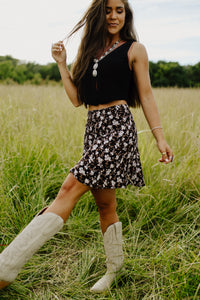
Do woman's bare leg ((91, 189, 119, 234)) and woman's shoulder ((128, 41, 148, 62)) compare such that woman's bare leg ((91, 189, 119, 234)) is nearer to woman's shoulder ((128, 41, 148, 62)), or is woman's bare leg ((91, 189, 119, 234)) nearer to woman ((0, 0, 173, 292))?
woman ((0, 0, 173, 292))

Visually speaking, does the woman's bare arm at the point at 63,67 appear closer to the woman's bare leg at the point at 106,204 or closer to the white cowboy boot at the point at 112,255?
the woman's bare leg at the point at 106,204

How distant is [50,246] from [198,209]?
117 cm

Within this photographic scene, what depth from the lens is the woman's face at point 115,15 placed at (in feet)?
5.69

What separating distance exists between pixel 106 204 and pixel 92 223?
699 millimetres

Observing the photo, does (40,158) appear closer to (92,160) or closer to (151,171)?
(151,171)

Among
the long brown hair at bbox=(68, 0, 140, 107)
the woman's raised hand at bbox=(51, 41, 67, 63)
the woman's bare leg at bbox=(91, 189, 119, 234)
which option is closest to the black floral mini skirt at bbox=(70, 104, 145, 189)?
the woman's bare leg at bbox=(91, 189, 119, 234)

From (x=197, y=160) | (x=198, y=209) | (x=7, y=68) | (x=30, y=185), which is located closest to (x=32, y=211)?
(x=30, y=185)

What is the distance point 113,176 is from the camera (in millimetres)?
Result: 1607

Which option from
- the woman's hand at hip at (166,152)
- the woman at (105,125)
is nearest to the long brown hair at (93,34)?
the woman at (105,125)

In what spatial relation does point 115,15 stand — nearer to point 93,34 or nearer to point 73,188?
point 93,34

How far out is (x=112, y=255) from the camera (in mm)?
1864

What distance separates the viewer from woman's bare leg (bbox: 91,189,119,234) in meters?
1.69

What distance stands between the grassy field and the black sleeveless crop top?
75 cm

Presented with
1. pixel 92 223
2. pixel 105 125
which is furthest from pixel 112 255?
pixel 105 125
